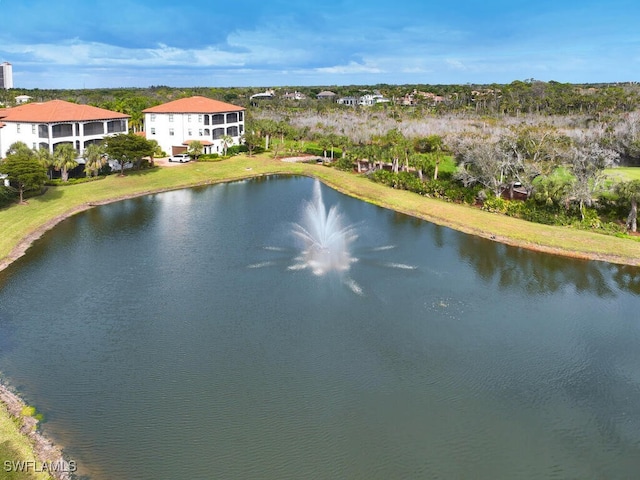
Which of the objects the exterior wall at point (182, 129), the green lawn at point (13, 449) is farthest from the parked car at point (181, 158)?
the green lawn at point (13, 449)

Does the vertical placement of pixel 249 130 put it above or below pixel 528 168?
above

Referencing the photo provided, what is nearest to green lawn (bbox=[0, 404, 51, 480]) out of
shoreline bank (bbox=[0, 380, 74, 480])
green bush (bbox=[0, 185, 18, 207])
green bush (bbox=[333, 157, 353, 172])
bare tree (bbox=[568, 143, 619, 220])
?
shoreline bank (bbox=[0, 380, 74, 480])

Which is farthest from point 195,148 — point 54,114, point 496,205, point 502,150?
point 496,205

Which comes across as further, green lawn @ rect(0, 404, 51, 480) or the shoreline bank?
the shoreline bank

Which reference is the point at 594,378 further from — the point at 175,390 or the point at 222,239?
the point at 222,239

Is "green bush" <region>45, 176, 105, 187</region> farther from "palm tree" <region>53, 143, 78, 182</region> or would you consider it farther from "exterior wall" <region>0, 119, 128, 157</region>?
"exterior wall" <region>0, 119, 128, 157</region>

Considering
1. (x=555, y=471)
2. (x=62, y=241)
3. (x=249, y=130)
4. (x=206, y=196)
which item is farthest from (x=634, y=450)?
(x=249, y=130)
